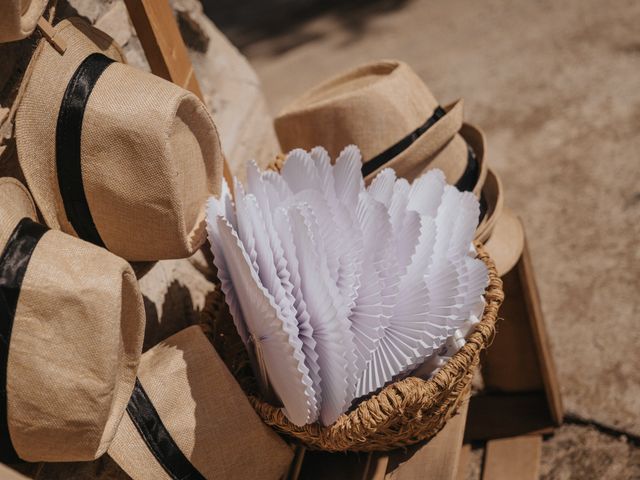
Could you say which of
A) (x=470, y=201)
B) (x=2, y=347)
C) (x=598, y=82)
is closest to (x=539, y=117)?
(x=598, y=82)

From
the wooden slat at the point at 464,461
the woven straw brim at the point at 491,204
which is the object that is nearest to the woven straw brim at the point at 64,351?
the woven straw brim at the point at 491,204

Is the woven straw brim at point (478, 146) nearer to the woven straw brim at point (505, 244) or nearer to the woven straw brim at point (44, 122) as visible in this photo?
the woven straw brim at point (505, 244)

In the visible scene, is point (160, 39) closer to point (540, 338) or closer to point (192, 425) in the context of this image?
point (192, 425)

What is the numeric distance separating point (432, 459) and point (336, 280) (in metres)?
0.40

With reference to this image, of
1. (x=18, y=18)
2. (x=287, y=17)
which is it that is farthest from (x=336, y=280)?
(x=287, y=17)

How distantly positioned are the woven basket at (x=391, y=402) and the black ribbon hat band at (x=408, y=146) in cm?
26

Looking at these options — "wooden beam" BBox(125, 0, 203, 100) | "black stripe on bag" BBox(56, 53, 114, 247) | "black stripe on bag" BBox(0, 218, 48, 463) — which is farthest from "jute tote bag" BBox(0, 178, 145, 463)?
"wooden beam" BBox(125, 0, 203, 100)

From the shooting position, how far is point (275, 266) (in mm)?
1031

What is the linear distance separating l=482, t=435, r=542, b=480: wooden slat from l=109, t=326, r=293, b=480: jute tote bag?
848mm

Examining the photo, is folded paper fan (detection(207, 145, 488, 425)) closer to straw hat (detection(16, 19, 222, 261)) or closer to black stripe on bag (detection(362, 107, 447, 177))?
straw hat (detection(16, 19, 222, 261))

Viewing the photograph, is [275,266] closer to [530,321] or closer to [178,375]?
[178,375]

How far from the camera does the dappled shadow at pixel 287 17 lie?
4320mm

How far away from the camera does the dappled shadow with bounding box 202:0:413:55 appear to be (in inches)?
170

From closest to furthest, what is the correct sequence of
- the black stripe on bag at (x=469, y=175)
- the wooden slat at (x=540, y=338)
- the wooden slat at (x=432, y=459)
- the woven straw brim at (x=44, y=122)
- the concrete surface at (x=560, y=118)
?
the woven straw brim at (x=44, y=122)
the wooden slat at (x=432, y=459)
the black stripe on bag at (x=469, y=175)
the wooden slat at (x=540, y=338)
the concrete surface at (x=560, y=118)
